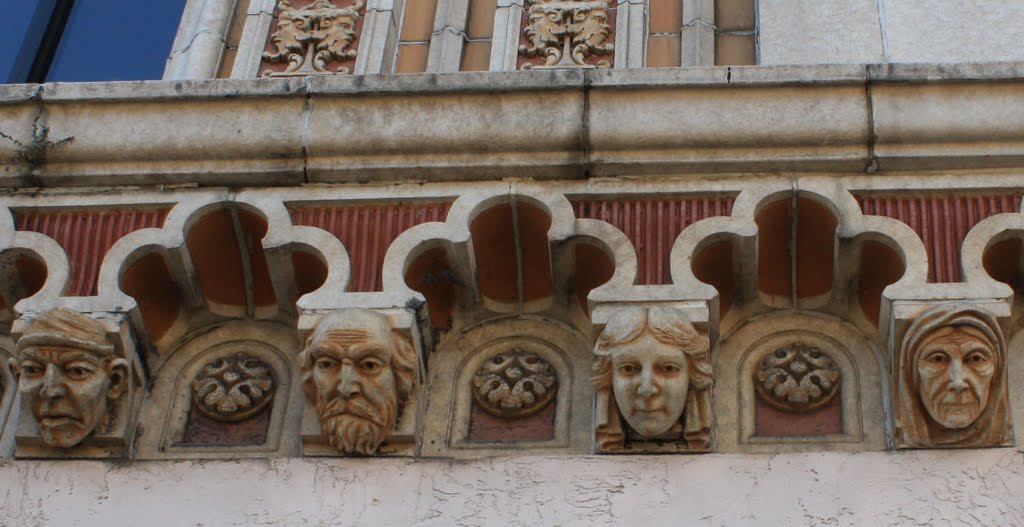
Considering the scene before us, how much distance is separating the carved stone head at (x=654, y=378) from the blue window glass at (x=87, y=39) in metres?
2.26

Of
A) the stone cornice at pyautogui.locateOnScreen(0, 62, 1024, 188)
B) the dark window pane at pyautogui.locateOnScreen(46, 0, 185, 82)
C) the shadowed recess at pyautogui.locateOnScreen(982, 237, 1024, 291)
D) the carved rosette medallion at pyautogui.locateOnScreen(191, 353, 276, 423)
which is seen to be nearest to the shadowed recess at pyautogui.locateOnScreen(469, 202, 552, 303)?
the stone cornice at pyautogui.locateOnScreen(0, 62, 1024, 188)

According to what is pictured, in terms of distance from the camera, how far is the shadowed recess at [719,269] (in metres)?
5.63

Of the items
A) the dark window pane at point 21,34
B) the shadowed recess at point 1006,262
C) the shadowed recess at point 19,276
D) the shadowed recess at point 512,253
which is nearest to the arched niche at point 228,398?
the shadowed recess at point 19,276

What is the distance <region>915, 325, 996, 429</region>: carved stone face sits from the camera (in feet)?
17.1

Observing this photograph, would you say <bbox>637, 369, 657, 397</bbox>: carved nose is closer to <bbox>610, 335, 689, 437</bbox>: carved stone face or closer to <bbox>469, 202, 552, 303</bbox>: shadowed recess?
<bbox>610, 335, 689, 437</bbox>: carved stone face

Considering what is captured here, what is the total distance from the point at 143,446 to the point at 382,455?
2.29 feet

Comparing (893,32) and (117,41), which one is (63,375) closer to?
(117,41)

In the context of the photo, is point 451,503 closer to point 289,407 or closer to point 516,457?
point 516,457

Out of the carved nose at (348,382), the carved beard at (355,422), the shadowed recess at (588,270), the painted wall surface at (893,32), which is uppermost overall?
the painted wall surface at (893,32)

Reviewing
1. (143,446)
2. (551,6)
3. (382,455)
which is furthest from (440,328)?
(551,6)

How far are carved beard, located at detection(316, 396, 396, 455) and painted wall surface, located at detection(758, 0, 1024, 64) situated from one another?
1707 millimetres

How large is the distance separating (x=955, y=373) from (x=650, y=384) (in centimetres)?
78

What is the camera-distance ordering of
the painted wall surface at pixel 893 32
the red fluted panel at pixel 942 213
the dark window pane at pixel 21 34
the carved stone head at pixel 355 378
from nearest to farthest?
the carved stone head at pixel 355 378, the red fluted panel at pixel 942 213, the painted wall surface at pixel 893 32, the dark window pane at pixel 21 34

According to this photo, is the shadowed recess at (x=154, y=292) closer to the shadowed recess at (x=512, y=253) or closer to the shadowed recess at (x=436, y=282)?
the shadowed recess at (x=436, y=282)
